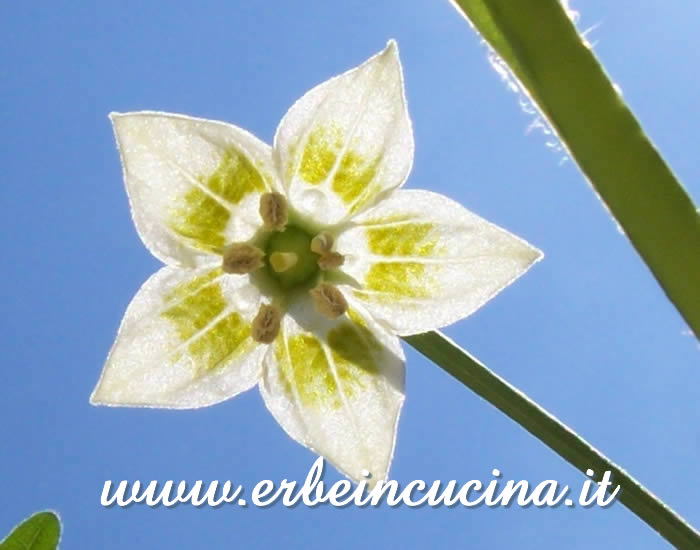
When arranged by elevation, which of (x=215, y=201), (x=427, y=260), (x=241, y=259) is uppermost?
(x=215, y=201)

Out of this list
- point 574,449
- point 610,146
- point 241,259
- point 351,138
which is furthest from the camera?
point 241,259

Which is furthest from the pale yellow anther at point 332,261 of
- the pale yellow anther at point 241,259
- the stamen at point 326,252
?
the pale yellow anther at point 241,259

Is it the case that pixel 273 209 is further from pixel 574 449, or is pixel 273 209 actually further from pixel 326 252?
pixel 574 449

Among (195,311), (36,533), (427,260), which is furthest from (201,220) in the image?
(36,533)

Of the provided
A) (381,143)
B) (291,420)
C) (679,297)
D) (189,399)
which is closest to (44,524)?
(189,399)

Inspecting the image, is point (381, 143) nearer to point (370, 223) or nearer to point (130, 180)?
point (370, 223)

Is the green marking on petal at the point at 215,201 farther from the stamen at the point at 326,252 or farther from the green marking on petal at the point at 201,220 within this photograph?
the stamen at the point at 326,252
